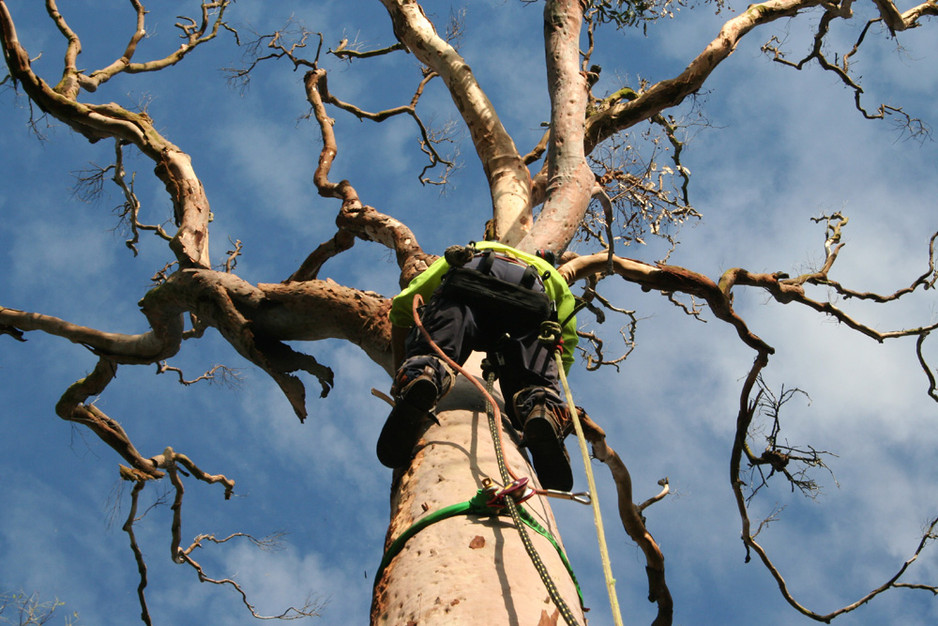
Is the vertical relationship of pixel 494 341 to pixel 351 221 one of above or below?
below

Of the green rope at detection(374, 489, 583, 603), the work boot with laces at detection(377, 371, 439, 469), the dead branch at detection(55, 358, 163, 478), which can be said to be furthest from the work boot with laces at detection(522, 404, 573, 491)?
the dead branch at detection(55, 358, 163, 478)

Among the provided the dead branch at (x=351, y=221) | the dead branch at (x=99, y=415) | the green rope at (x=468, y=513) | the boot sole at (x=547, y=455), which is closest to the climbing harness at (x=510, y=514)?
the green rope at (x=468, y=513)

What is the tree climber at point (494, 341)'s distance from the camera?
9.27ft

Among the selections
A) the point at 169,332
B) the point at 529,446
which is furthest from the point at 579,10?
the point at 529,446

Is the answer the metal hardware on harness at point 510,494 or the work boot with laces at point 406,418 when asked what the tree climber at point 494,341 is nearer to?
the work boot with laces at point 406,418

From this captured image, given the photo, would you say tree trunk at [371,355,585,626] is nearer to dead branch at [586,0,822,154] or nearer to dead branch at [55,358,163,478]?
dead branch at [55,358,163,478]

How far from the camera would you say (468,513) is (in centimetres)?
234

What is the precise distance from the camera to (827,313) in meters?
5.66

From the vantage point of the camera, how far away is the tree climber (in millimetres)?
2826

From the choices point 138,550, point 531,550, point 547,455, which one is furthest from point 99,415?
point 531,550

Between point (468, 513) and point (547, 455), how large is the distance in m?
0.60

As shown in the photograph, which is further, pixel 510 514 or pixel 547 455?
pixel 547 455

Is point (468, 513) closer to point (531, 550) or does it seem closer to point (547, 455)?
point (531, 550)

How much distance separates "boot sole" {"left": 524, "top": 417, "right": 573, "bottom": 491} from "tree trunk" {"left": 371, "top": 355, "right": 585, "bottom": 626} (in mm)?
71
